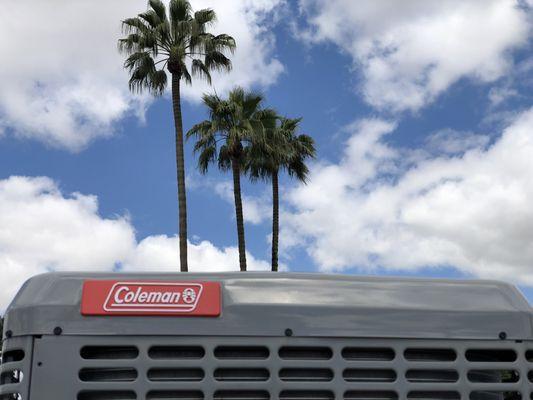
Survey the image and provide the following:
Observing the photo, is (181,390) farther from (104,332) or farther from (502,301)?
(502,301)

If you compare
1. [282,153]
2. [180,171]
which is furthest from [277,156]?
[180,171]

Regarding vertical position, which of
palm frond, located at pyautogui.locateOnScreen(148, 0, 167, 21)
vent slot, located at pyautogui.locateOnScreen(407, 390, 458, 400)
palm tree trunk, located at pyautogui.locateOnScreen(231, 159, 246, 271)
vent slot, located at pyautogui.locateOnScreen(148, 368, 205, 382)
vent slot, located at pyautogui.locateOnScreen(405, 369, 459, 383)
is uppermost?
palm frond, located at pyautogui.locateOnScreen(148, 0, 167, 21)

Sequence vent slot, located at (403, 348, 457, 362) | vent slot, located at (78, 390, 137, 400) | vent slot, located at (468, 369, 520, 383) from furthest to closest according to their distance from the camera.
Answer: vent slot, located at (468, 369, 520, 383)
vent slot, located at (403, 348, 457, 362)
vent slot, located at (78, 390, 137, 400)

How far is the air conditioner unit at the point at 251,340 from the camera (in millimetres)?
3113

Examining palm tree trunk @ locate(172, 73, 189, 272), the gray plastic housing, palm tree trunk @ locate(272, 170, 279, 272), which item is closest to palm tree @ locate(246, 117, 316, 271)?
palm tree trunk @ locate(272, 170, 279, 272)

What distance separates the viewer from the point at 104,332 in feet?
10.3

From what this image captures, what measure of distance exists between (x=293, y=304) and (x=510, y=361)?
122 cm

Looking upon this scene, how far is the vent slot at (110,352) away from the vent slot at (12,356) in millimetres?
330

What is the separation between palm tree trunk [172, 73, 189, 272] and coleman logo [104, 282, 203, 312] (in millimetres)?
19177

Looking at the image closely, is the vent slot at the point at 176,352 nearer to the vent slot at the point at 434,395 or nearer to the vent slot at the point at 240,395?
the vent slot at the point at 240,395

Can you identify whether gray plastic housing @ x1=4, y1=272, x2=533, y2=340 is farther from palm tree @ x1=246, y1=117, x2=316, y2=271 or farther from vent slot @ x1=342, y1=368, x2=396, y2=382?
palm tree @ x1=246, y1=117, x2=316, y2=271

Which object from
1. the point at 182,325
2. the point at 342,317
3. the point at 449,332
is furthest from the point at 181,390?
the point at 449,332

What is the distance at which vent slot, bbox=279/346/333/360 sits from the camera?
10.5ft

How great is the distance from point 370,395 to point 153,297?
1201 mm
